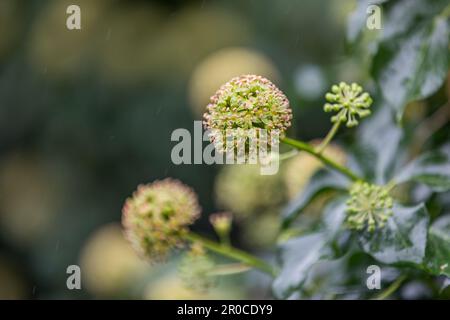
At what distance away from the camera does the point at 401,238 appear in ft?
2.92

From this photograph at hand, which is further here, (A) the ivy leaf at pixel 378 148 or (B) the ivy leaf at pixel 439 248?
(A) the ivy leaf at pixel 378 148

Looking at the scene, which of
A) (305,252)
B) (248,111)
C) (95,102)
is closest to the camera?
(248,111)

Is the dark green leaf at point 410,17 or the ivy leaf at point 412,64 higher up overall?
the dark green leaf at point 410,17

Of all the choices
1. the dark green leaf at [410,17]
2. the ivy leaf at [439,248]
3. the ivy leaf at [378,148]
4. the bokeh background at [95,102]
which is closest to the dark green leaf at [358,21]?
the dark green leaf at [410,17]

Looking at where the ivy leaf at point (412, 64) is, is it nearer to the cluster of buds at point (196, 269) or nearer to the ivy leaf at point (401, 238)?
the ivy leaf at point (401, 238)

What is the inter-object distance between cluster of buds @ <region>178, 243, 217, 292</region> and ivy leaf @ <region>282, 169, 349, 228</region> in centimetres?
13

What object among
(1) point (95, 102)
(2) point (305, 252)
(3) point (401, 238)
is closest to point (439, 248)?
(3) point (401, 238)

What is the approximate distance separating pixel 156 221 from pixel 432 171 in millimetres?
375

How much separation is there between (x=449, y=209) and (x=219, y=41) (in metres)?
1.70

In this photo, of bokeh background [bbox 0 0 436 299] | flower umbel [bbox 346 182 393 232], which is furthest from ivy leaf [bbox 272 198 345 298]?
bokeh background [bbox 0 0 436 299]

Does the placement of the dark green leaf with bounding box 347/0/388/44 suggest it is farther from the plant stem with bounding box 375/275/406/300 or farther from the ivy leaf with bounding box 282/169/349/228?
the plant stem with bounding box 375/275/406/300

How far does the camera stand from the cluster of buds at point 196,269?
1.13 m

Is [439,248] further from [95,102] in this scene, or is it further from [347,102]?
[95,102]

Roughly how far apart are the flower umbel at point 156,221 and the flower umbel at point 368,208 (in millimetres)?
256
